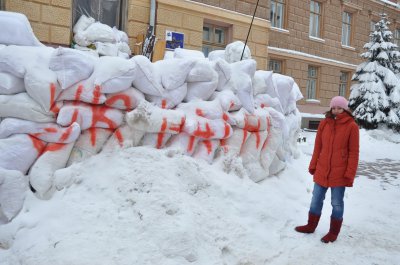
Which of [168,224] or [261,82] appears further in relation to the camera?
[261,82]

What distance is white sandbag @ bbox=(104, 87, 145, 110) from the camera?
2.88 meters

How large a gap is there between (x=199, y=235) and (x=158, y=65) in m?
1.53

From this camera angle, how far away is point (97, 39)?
25.2ft

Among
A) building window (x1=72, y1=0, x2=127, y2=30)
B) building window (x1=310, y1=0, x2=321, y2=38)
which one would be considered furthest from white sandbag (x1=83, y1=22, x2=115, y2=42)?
building window (x1=310, y1=0, x2=321, y2=38)

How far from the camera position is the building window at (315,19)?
14133 millimetres

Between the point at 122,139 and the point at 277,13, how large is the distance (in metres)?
11.3

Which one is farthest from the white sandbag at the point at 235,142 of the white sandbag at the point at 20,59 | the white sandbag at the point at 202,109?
the white sandbag at the point at 20,59

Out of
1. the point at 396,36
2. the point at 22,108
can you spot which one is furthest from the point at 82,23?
the point at 396,36

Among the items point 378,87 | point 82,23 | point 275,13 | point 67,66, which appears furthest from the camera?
point 378,87

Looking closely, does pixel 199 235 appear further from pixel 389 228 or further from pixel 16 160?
pixel 389 228

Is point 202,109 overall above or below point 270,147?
above

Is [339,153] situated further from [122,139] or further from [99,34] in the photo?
[99,34]

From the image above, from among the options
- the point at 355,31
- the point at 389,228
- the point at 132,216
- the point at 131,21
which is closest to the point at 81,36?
the point at 131,21

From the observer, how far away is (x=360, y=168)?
22.8 feet
